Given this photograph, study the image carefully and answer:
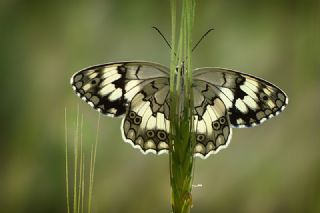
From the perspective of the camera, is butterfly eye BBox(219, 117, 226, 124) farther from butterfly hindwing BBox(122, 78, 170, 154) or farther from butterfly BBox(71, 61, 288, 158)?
butterfly hindwing BBox(122, 78, 170, 154)

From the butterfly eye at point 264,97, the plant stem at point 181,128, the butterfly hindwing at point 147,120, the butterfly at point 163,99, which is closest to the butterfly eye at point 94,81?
the butterfly at point 163,99

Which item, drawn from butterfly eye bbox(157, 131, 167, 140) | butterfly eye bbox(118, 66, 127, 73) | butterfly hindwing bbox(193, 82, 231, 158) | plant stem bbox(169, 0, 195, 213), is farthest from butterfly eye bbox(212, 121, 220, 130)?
plant stem bbox(169, 0, 195, 213)

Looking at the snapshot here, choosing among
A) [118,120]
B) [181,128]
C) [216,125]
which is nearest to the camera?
[181,128]

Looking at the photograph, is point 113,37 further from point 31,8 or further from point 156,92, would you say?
point 156,92

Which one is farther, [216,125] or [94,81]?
[94,81]

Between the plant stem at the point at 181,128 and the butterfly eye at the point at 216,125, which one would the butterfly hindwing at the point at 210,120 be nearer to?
the butterfly eye at the point at 216,125

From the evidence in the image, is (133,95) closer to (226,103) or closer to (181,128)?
(226,103)

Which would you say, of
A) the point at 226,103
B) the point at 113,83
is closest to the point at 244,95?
the point at 226,103
